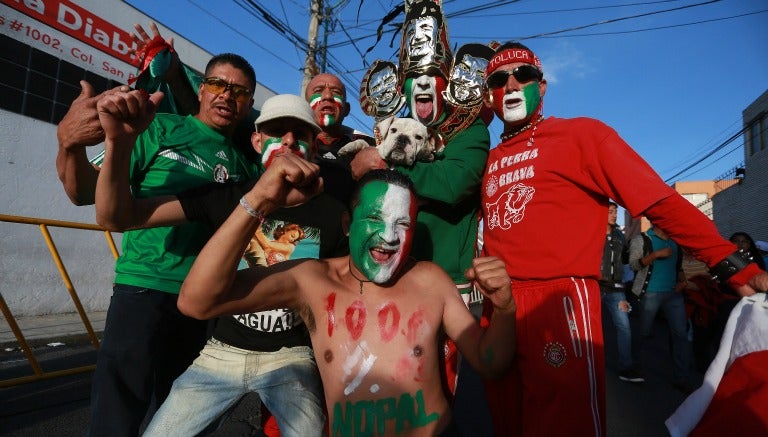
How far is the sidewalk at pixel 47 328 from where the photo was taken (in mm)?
6309

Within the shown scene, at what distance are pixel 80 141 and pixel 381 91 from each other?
Result: 185 cm

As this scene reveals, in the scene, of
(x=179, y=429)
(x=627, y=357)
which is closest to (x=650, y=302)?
(x=627, y=357)

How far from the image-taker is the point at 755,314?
1.94 meters

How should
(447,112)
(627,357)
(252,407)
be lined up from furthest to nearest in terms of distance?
(627,357) → (252,407) → (447,112)

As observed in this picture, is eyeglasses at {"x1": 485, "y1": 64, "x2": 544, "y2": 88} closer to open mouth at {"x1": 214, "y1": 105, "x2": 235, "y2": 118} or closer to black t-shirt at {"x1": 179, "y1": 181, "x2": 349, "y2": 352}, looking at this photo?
black t-shirt at {"x1": 179, "y1": 181, "x2": 349, "y2": 352}

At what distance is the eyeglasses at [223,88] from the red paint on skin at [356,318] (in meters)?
1.53

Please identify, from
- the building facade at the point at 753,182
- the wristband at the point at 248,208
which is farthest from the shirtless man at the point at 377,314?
the building facade at the point at 753,182

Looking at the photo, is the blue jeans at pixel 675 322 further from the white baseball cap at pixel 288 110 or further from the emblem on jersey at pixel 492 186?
the white baseball cap at pixel 288 110

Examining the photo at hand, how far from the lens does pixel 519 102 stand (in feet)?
8.11

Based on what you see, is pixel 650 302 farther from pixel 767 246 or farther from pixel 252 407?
pixel 252 407

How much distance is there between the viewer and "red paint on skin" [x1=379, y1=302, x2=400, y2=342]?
2066 millimetres

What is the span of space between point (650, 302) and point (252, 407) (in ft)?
16.3

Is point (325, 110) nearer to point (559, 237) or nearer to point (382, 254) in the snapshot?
point (382, 254)

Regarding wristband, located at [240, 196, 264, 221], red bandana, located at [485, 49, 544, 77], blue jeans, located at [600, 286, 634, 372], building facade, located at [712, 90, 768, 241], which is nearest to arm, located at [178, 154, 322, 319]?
wristband, located at [240, 196, 264, 221]
